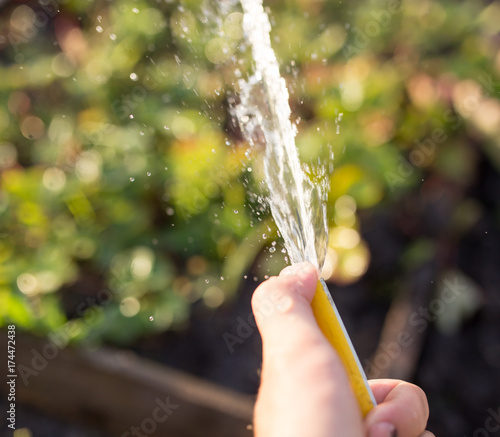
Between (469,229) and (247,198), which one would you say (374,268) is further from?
(247,198)

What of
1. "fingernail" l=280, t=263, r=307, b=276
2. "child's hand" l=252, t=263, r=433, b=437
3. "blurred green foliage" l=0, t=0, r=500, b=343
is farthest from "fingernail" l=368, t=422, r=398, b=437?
"blurred green foliage" l=0, t=0, r=500, b=343

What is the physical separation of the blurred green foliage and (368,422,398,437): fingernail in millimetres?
892

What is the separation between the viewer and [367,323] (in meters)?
1.69

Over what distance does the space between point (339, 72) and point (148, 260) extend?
3.19ft

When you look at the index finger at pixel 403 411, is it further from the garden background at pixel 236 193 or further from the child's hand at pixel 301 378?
the garden background at pixel 236 193

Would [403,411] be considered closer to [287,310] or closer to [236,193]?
[287,310]

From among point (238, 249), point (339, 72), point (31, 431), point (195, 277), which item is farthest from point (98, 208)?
point (339, 72)

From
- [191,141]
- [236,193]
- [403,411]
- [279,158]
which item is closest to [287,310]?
[403,411]

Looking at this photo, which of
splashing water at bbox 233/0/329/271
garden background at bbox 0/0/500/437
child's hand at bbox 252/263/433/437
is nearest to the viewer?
child's hand at bbox 252/263/433/437

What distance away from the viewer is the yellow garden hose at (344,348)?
0.46 m

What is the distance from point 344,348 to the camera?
18.0 inches

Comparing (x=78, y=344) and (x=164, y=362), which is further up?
(x=78, y=344)

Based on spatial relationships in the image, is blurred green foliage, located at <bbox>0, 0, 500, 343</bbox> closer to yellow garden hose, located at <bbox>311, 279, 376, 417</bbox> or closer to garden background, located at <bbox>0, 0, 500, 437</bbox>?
garden background, located at <bbox>0, 0, 500, 437</bbox>

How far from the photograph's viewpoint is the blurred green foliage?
5.01 ft
